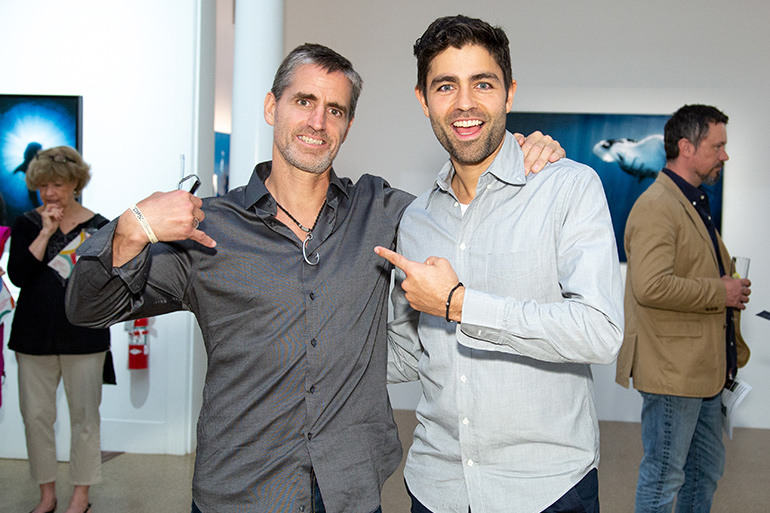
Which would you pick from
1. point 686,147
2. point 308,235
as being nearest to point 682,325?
point 686,147

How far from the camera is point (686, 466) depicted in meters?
2.71

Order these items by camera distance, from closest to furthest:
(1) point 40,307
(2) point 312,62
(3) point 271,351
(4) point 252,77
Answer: (3) point 271,351, (2) point 312,62, (4) point 252,77, (1) point 40,307

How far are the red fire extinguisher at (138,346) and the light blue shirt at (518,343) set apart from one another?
3.02m

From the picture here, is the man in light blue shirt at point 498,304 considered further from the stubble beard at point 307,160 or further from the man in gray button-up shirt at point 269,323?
the stubble beard at point 307,160

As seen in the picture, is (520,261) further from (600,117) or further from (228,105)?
(228,105)

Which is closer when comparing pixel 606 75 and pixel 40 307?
pixel 40 307

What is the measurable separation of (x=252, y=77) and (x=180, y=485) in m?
2.35

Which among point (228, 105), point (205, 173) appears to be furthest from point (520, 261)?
point (228, 105)

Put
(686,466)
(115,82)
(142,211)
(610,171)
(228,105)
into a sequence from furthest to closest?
(228,105) < (610,171) < (115,82) < (686,466) < (142,211)

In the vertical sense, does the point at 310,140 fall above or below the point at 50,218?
above

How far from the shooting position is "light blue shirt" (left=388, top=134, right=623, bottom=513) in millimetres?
1344

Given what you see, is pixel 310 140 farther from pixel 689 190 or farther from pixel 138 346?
pixel 138 346

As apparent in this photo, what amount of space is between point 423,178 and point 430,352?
4221mm

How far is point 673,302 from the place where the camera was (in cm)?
264
